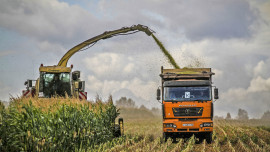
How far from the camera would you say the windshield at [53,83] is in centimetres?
1938

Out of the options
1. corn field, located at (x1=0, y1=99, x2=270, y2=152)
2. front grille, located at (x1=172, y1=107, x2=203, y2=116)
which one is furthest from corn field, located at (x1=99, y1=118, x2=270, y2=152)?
front grille, located at (x1=172, y1=107, x2=203, y2=116)

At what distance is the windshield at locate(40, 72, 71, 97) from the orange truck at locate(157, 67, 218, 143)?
19.0ft

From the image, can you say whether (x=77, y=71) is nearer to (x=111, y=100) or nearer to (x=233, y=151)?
(x=111, y=100)

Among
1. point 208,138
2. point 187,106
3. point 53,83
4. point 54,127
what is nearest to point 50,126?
point 54,127

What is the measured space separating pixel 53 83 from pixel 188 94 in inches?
308

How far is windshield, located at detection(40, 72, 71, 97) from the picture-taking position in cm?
1938

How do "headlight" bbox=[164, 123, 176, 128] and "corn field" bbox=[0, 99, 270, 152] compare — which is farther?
"headlight" bbox=[164, 123, 176, 128]

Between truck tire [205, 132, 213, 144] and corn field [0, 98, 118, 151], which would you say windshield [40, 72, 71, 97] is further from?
truck tire [205, 132, 213, 144]

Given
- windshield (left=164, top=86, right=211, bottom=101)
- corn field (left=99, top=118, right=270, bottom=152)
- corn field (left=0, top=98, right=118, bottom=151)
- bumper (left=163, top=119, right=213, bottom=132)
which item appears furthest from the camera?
windshield (left=164, top=86, right=211, bottom=101)

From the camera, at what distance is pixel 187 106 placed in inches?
635

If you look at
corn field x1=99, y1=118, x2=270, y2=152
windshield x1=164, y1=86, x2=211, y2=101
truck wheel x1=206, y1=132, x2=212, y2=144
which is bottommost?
corn field x1=99, y1=118, x2=270, y2=152

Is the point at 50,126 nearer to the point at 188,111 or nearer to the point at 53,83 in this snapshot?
the point at 188,111

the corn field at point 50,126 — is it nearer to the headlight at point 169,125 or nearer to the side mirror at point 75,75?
the headlight at point 169,125

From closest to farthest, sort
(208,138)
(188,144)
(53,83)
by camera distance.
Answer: (188,144) → (208,138) → (53,83)
